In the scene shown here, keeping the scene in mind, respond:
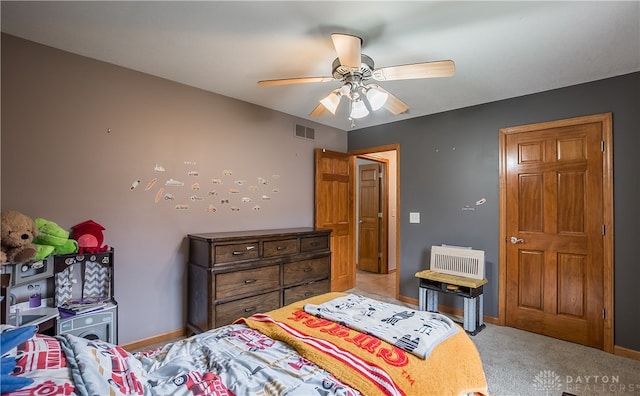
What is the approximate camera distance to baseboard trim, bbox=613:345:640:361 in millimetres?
2587

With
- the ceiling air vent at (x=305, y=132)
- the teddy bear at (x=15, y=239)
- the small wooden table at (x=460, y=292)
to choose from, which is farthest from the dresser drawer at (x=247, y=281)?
the ceiling air vent at (x=305, y=132)

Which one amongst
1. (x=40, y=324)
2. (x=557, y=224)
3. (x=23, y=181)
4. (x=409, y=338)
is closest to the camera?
(x=409, y=338)

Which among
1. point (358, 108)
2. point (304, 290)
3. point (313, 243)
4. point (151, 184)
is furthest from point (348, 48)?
point (304, 290)

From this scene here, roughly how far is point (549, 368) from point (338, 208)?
9.36 feet

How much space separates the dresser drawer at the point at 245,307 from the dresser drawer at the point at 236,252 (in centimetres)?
39

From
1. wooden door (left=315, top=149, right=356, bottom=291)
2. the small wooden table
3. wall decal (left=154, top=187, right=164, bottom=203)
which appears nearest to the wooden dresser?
wall decal (left=154, top=187, right=164, bottom=203)

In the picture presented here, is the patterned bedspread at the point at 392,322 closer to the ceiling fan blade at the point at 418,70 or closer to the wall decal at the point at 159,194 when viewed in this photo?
the ceiling fan blade at the point at 418,70

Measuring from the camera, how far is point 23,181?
2201 mm

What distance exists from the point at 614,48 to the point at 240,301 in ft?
11.7

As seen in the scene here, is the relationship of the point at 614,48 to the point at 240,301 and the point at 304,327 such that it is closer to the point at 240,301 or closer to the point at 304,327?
the point at 304,327

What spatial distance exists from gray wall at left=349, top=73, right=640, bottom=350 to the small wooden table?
0.95ft

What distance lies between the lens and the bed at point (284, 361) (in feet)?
3.21

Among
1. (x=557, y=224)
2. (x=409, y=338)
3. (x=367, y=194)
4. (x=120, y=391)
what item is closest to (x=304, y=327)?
(x=409, y=338)

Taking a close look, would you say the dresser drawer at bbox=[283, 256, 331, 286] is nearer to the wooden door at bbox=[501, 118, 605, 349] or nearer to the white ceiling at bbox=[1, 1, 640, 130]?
the white ceiling at bbox=[1, 1, 640, 130]
